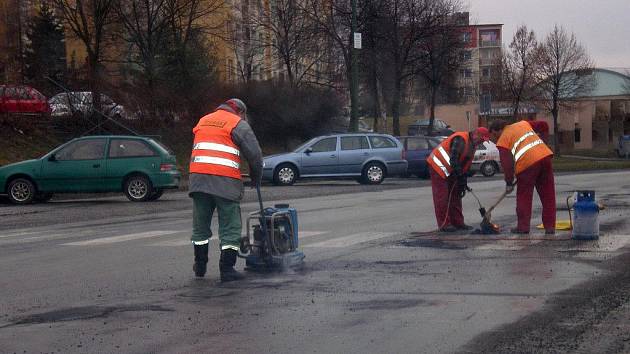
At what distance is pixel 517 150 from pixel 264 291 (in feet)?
15.4

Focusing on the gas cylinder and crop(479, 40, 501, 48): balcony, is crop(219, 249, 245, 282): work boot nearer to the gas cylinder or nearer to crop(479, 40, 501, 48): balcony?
the gas cylinder

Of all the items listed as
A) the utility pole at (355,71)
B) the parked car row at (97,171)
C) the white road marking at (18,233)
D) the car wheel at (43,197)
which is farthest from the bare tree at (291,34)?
the white road marking at (18,233)

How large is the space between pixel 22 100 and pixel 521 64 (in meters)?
38.1

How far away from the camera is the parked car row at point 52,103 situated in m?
28.3

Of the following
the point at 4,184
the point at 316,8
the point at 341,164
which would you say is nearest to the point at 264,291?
the point at 4,184

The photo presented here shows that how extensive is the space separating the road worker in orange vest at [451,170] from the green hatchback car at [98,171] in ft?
32.0

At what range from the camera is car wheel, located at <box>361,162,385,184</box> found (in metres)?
27.0

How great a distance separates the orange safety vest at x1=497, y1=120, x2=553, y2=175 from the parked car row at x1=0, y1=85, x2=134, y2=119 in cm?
2005

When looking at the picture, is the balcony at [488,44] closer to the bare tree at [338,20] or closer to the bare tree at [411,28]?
the bare tree at [411,28]

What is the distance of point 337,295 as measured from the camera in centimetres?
799

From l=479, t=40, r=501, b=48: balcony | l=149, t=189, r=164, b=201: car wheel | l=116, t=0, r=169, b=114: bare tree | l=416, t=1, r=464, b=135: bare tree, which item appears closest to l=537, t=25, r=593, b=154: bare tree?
l=416, t=1, r=464, b=135: bare tree

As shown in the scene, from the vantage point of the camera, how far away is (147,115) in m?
33.8

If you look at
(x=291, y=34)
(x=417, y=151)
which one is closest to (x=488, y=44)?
(x=291, y=34)

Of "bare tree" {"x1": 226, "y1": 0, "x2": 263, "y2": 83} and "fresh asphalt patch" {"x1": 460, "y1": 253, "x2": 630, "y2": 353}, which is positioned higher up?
"bare tree" {"x1": 226, "y1": 0, "x2": 263, "y2": 83}
